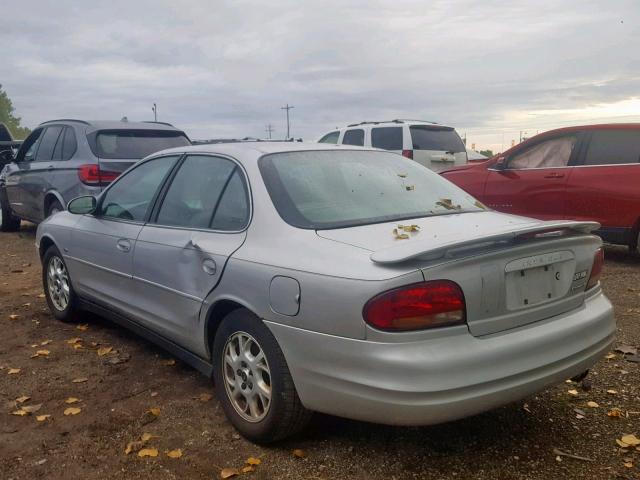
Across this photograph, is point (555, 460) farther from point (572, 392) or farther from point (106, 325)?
point (106, 325)

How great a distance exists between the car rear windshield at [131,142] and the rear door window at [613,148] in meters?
5.35

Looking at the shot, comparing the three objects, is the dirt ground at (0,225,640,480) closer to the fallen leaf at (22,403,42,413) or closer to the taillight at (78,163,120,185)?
the fallen leaf at (22,403,42,413)

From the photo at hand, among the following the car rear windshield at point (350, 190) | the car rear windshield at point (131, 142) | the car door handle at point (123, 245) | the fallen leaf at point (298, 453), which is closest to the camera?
the fallen leaf at point (298, 453)

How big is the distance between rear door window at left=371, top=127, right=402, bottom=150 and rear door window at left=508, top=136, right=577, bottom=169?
4.16m

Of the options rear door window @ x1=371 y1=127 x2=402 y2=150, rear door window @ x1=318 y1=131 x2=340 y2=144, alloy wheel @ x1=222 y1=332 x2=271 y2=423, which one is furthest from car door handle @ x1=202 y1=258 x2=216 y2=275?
rear door window @ x1=318 y1=131 x2=340 y2=144

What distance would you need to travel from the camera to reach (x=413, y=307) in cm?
251

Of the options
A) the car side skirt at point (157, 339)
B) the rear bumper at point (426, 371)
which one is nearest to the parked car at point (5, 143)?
the car side skirt at point (157, 339)

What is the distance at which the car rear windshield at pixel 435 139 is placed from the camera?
12227 mm

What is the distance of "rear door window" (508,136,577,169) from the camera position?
784 cm

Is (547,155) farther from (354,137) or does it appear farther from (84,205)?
(354,137)

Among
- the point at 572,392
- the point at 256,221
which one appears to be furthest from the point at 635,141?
the point at 256,221

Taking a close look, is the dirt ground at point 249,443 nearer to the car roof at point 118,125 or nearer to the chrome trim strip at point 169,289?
the chrome trim strip at point 169,289

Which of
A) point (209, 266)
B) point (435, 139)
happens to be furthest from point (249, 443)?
point (435, 139)

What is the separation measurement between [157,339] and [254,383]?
3.90ft
